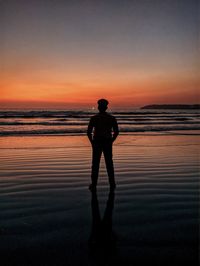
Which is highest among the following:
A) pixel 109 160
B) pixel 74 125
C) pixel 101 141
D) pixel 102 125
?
pixel 102 125

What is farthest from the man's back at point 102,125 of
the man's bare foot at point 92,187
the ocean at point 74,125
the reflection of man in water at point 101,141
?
the ocean at point 74,125

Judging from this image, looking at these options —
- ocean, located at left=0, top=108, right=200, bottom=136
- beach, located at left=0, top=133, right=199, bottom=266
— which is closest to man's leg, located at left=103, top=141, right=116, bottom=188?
beach, located at left=0, top=133, right=199, bottom=266

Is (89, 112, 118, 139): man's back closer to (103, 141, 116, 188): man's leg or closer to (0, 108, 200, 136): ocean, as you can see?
(103, 141, 116, 188): man's leg

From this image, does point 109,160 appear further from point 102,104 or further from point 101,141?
point 102,104

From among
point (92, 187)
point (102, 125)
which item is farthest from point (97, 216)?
point (102, 125)

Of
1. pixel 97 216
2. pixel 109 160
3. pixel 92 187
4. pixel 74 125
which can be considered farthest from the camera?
pixel 74 125

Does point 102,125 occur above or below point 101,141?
above

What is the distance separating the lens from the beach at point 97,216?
387 cm

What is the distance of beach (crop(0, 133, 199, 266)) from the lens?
3869 millimetres

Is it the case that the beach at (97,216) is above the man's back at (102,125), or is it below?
below

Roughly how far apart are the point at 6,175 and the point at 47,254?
5.42m

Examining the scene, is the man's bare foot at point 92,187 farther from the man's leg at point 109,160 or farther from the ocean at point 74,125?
the ocean at point 74,125

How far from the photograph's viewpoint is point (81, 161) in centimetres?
1168

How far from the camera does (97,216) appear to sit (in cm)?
542
